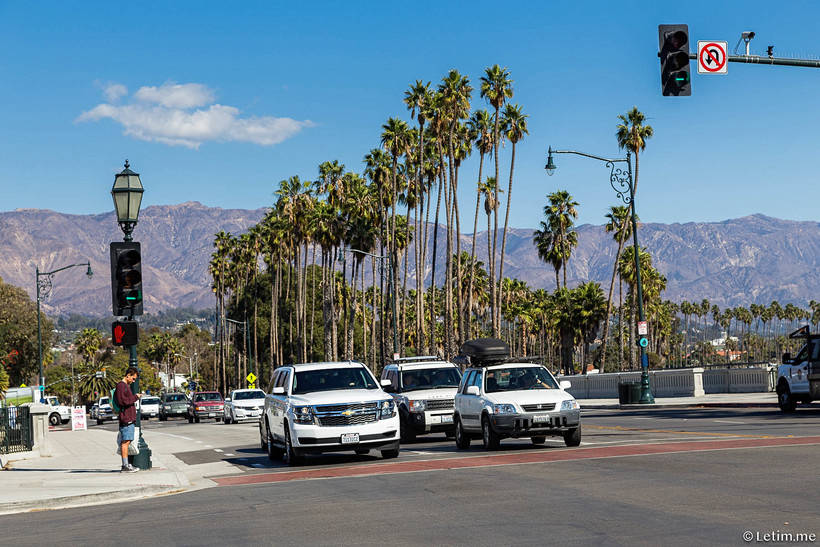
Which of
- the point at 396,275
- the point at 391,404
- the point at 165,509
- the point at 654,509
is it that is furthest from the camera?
the point at 396,275

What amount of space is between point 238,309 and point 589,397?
217 ft

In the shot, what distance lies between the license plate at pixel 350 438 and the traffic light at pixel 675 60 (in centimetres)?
833

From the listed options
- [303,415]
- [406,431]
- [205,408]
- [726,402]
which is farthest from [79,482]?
[205,408]

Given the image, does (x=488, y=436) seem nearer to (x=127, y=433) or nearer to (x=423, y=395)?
(x=423, y=395)

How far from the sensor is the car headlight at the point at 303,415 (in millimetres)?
19156

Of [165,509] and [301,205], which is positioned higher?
[301,205]

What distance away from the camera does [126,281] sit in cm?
1942

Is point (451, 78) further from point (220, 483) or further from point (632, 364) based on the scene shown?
point (220, 483)

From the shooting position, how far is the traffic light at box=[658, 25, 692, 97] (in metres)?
18.2

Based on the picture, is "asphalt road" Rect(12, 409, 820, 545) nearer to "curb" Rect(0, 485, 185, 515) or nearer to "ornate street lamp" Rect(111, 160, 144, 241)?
"curb" Rect(0, 485, 185, 515)

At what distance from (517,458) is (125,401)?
7286mm

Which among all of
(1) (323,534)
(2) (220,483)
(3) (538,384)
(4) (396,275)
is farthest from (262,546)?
(4) (396,275)

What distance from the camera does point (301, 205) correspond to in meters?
84.1

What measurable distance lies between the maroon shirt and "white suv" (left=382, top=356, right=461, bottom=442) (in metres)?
6.20
